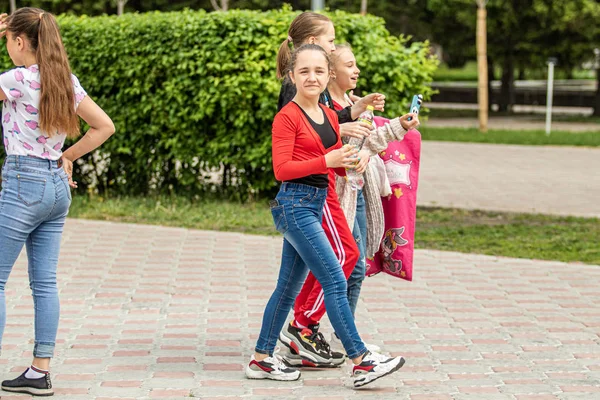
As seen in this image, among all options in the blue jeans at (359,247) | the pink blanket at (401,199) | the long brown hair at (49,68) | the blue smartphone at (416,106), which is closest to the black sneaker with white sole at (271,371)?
the blue jeans at (359,247)

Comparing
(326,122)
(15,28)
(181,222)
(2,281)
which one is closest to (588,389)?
(326,122)

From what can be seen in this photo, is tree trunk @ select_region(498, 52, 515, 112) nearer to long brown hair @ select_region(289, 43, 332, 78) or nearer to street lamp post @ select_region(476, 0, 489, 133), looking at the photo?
street lamp post @ select_region(476, 0, 489, 133)

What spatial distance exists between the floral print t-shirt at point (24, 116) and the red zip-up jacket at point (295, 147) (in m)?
0.92

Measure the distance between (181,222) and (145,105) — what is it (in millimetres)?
1589

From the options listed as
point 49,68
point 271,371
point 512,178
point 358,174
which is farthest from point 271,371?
point 512,178

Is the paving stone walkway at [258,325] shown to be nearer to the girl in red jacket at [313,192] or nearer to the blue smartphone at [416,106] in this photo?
the girl in red jacket at [313,192]

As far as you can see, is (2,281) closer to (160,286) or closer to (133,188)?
(160,286)

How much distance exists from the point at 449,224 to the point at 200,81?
2.91m

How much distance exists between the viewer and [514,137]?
20.6m

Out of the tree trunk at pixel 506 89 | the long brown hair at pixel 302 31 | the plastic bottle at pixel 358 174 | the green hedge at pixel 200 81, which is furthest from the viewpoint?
the tree trunk at pixel 506 89

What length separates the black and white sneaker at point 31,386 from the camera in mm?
4637

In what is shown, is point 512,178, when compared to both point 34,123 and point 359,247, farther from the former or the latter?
point 34,123

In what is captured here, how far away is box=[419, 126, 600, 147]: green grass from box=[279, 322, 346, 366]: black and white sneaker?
48.4 ft

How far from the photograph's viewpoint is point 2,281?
14.7ft
